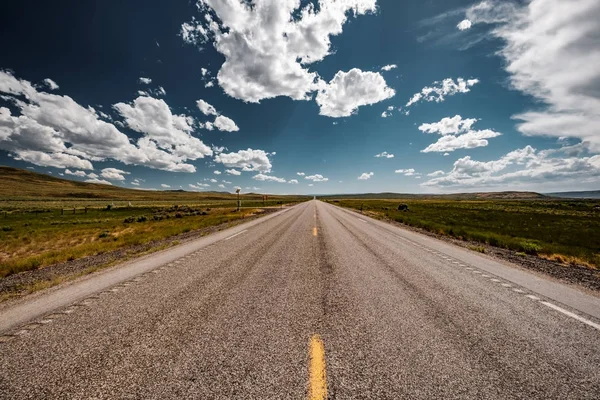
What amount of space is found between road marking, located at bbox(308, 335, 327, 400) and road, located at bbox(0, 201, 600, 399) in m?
0.01

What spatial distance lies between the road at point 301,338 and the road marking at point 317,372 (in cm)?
1

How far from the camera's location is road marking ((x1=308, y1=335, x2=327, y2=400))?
2292mm

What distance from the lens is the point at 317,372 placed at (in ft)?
8.49

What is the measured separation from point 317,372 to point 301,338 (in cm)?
72

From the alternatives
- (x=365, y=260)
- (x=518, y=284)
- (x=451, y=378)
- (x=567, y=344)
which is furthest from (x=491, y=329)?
(x=365, y=260)

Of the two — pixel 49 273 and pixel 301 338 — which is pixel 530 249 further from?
pixel 49 273

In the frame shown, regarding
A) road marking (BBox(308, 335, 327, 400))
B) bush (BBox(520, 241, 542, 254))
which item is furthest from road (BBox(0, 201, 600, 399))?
bush (BBox(520, 241, 542, 254))

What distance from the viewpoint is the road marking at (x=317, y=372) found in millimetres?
2292

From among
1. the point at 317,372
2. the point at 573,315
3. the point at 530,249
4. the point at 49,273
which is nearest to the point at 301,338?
the point at 317,372

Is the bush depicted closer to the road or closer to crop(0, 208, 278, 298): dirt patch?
the road

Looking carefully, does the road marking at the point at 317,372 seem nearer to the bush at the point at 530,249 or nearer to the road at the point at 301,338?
the road at the point at 301,338

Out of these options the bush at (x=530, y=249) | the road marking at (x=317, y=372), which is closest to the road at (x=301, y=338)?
the road marking at (x=317, y=372)

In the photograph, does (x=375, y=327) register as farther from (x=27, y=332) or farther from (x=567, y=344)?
(x=27, y=332)

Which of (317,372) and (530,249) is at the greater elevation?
(317,372)
